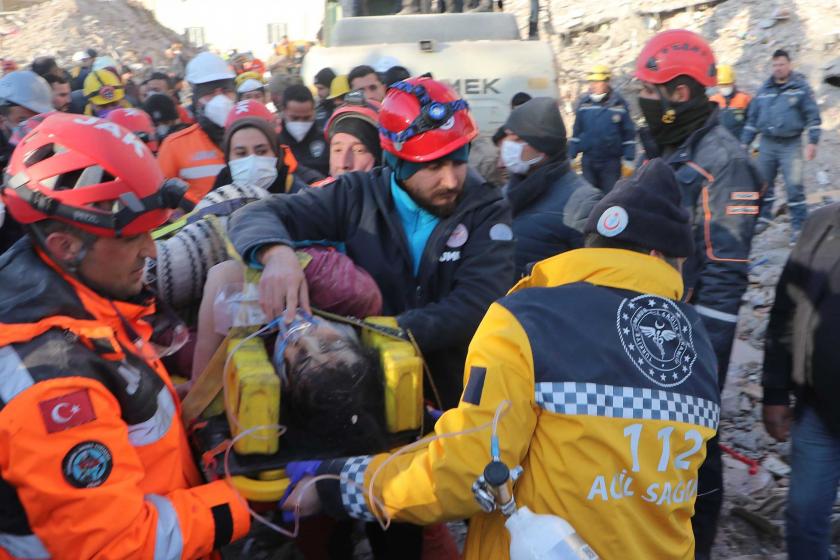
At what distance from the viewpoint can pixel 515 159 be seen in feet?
14.5

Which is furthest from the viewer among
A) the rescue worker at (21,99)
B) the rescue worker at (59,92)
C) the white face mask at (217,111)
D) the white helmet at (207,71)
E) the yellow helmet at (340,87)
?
the rescue worker at (59,92)

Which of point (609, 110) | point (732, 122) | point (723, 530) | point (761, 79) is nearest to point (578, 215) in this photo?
point (723, 530)

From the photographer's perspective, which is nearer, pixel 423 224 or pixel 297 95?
pixel 423 224

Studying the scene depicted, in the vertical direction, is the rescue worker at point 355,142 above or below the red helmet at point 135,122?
above

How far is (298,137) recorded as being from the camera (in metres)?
6.79

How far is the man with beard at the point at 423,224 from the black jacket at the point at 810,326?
1249mm

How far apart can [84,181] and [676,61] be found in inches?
118

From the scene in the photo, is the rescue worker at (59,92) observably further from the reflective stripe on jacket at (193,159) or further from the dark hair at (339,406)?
the dark hair at (339,406)

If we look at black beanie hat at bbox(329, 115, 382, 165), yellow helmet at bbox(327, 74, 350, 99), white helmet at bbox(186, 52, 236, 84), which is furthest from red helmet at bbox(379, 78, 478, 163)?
white helmet at bbox(186, 52, 236, 84)

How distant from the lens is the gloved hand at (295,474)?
7.68 ft

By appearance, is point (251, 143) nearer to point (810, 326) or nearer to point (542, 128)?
point (542, 128)

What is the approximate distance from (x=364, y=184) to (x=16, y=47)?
31.1 meters

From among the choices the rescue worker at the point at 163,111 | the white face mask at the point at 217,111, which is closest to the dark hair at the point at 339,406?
the white face mask at the point at 217,111

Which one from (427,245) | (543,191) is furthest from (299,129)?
(427,245)
